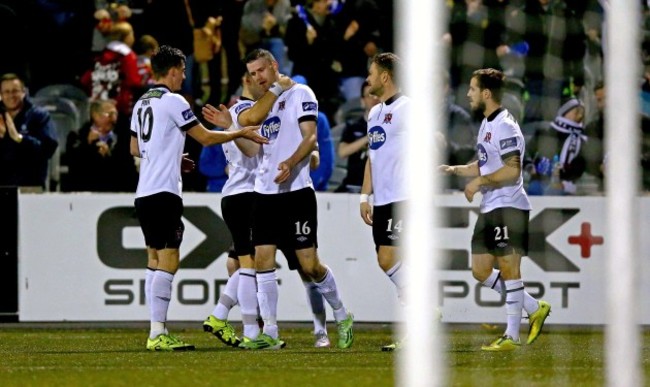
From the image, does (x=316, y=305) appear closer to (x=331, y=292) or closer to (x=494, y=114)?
(x=331, y=292)

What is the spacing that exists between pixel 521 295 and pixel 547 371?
7.50 feet


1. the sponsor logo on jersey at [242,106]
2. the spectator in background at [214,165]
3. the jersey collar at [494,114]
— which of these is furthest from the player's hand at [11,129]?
the jersey collar at [494,114]

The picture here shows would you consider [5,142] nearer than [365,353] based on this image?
No

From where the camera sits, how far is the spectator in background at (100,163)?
14.8 m

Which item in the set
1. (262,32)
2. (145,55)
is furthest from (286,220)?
(262,32)

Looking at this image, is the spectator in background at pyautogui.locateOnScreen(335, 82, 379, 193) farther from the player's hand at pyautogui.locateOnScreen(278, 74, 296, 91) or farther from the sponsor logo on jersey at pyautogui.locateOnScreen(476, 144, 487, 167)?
the player's hand at pyautogui.locateOnScreen(278, 74, 296, 91)

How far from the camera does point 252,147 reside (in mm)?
11367

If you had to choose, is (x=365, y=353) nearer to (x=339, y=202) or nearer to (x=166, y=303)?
(x=166, y=303)

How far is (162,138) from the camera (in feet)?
35.5

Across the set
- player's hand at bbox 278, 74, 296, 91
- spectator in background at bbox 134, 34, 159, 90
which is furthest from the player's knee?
spectator in background at bbox 134, 34, 159, 90

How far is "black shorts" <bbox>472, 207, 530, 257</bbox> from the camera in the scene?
1131 cm

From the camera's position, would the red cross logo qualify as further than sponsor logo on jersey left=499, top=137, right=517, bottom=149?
Yes

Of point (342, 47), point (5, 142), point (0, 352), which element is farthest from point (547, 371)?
point (342, 47)

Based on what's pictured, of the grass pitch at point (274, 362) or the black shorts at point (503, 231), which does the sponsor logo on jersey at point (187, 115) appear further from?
the black shorts at point (503, 231)
